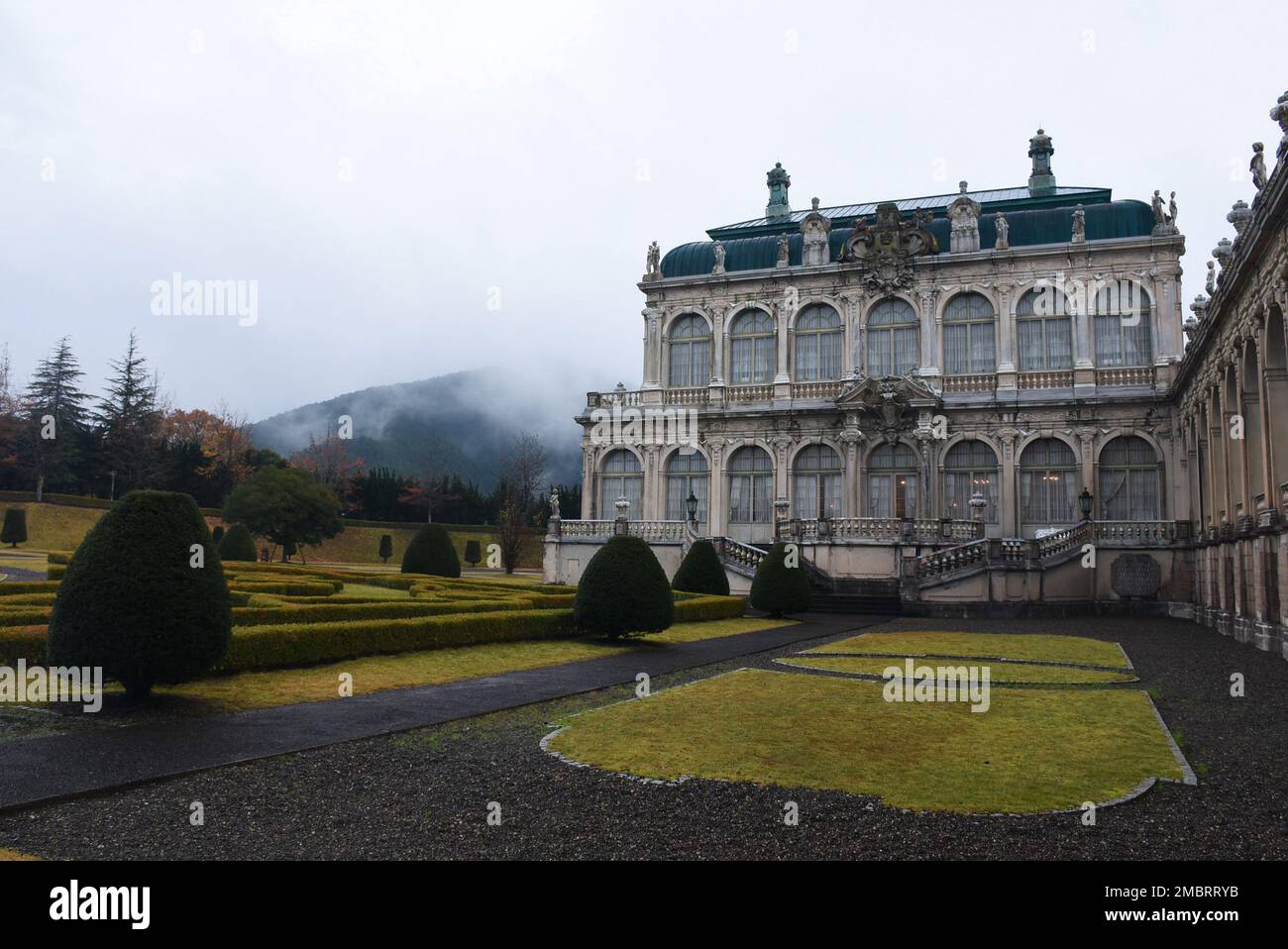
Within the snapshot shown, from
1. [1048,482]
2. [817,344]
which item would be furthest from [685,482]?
[1048,482]

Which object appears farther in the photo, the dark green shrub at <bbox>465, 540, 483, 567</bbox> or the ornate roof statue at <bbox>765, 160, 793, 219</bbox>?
the dark green shrub at <bbox>465, 540, 483, 567</bbox>

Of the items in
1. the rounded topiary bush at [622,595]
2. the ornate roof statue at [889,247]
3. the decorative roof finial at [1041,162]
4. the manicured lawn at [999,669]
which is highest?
the decorative roof finial at [1041,162]

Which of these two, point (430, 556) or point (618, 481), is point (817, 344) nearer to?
point (618, 481)

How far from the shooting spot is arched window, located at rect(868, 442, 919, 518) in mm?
40781

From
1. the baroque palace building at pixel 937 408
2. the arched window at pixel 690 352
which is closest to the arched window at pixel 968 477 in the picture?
the baroque palace building at pixel 937 408

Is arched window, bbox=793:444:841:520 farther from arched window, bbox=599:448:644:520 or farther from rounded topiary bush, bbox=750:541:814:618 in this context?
rounded topiary bush, bbox=750:541:814:618

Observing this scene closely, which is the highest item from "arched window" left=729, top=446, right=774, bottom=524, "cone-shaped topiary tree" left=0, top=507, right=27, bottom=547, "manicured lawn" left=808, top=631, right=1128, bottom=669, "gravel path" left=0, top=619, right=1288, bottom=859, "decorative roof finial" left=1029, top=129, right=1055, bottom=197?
"decorative roof finial" left=1029, top=129, right=1055, bottom=197

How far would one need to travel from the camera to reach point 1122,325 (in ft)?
129

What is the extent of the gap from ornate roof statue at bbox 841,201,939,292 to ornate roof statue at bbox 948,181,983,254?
2.78 ft

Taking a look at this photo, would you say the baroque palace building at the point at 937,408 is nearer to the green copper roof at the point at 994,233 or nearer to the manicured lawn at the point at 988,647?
the green copper roof at the point at 994,233

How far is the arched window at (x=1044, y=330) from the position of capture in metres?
40.2

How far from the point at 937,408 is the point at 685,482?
11.8m

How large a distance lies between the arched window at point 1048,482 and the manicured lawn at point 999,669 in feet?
77.0

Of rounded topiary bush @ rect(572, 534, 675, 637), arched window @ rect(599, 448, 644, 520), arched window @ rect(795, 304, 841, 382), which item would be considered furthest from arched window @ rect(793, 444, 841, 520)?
rounded topiary bush @ rect(572, 534, 675, 637)
